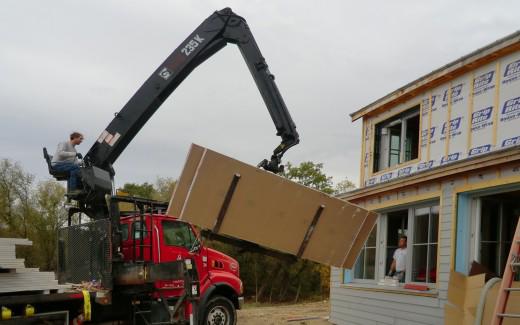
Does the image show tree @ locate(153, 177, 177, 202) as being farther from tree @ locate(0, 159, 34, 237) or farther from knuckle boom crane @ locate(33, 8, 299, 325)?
knuckle boom crane @ locate(33, 8, 299, 325)

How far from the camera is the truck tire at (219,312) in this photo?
9.97m

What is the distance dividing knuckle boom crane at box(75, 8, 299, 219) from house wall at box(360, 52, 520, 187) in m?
3.90

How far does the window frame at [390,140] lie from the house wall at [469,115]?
117 millimetres

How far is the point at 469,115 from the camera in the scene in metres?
→ 9.89

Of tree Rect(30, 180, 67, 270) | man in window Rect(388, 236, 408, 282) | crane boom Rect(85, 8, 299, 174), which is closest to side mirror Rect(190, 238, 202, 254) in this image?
crane boom Rect(85, 8, 299, 174)

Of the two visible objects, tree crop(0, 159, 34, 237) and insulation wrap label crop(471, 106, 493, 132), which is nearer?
insulation wrap label crop(471, 106, 493, 132)

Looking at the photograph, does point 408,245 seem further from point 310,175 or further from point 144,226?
point 310,175

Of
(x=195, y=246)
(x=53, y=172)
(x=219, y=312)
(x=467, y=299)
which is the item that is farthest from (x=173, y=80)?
(x=467, y=299)

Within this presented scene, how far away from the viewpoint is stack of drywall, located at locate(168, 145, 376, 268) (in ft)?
18.0

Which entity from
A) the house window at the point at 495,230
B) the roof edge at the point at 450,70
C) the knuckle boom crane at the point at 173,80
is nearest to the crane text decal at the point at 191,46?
the knuckle boom crane at the point at 173,80

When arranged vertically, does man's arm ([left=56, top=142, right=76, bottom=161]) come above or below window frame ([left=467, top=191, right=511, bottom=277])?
above

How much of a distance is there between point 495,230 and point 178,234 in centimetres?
575

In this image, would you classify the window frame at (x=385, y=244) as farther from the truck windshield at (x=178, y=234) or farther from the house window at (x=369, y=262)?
the truck windshield at (x=178, y=234)

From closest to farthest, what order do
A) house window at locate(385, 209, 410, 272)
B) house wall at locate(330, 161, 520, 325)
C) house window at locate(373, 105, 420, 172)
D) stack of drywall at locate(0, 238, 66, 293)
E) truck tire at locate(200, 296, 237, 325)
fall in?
stack of drywall at locate(0, 238, 66, 293) < house wall at locate(330, 161, 520, 325) < truck tire at locate(200, 296, 237, 325) < house window at locate(385, 209, 410, 272) < house window at locate(373, 105, 420, 172)
